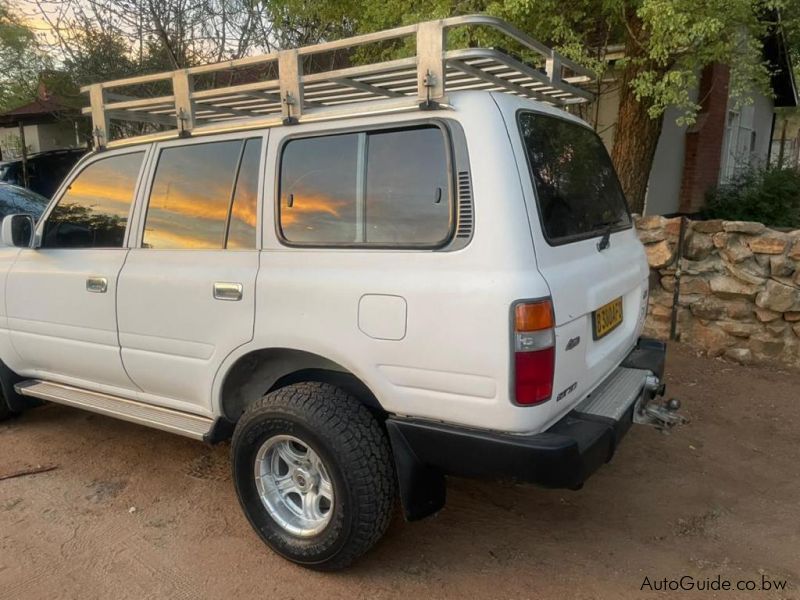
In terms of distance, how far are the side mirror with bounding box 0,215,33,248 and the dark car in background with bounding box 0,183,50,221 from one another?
2.71 meters

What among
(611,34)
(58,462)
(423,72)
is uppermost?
(611,34)

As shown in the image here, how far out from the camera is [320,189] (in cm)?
283

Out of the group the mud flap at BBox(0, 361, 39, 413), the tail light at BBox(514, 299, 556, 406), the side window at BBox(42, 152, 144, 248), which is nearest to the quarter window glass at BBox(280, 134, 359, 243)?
the tail light at BBox(514, 299, 556, 406)

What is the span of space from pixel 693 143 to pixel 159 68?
9.04m

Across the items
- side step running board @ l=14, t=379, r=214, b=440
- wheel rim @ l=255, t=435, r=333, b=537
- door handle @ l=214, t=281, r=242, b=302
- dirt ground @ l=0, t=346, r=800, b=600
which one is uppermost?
door handle @ l=214, t=281, r=242, b=302

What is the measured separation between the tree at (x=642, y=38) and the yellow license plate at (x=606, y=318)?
307 cm

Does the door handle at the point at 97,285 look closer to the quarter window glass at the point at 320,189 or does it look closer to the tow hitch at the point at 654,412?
the quarter window glass at the point at 320,189

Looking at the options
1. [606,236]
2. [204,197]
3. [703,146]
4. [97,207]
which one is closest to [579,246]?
[606,236]

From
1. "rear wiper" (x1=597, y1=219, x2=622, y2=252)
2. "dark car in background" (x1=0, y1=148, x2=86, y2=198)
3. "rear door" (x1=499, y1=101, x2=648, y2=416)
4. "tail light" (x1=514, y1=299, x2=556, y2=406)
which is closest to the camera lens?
"tail light" (x1=514, y1=299, x2=556, y2=406)

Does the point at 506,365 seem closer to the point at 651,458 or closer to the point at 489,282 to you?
the point at 489,282

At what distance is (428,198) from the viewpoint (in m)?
2.56

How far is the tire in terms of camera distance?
2.64 meters

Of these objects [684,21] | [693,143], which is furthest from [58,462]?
[693,143]

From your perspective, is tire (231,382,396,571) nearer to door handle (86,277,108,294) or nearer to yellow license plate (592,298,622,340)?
yellow license plate (592,298,622,340)
